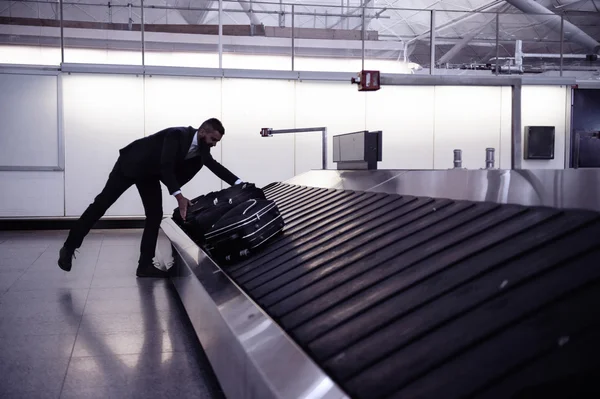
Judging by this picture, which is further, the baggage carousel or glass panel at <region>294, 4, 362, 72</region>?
glass panel at <region>294, 4, 362, 72</region>

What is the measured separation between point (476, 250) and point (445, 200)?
795 mm

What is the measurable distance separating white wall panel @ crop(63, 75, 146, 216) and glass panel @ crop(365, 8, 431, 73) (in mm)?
4562

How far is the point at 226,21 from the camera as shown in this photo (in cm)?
1847

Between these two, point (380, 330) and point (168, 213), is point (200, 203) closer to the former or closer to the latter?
point (380, 330)

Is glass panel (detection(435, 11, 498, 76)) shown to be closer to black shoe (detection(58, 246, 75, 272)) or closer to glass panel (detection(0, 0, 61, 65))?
glass panel (detection(0, 0, 61, 65))

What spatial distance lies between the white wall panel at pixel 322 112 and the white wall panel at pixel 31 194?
3733 millimetres

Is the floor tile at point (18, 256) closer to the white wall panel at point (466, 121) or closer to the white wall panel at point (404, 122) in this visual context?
the white wall panel at point (404, 122)

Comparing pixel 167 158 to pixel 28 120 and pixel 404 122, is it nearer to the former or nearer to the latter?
pixel 28 120

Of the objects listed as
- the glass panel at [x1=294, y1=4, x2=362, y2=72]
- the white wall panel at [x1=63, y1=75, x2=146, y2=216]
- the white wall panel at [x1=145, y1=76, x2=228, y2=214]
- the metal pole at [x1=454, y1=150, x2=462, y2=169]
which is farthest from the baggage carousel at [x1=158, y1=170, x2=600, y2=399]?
the glass panel at [x1=294, y1=4, x2=362, y2=72]

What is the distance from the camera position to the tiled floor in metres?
2.26

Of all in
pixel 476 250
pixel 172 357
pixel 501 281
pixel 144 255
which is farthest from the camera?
pixel 144 255

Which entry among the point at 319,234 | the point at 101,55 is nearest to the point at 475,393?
the point at 319,234

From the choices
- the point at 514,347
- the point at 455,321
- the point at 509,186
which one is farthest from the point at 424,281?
the point at 509,186

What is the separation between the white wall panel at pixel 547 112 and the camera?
9.79 m
